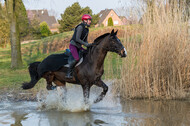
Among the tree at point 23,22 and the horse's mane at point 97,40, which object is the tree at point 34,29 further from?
the horse's mane at point 97,40

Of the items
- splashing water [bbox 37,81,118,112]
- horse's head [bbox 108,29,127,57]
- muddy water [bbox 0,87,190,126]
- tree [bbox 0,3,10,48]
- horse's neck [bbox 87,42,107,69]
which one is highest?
tree [bbox 0,3,10,48]

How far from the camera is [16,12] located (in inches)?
659

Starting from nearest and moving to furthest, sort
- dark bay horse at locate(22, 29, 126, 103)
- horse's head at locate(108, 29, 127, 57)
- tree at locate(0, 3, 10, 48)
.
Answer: horse's head at locate(108, 29, 127, 57) → dark bay horse at locate(22, 29, 126, 103) → tree at locate(0, 3, 10, 48)

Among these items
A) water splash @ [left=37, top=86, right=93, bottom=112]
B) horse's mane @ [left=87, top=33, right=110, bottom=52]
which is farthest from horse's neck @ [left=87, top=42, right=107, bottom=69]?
water splash @ [left=37, top=86, right=93, bottom=112]

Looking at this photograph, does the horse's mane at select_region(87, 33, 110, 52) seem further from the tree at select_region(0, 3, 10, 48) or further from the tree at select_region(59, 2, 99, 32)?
the tree at select_region(0, 3, 10, 48)

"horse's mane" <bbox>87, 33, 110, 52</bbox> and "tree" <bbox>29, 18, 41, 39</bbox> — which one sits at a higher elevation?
"tree" <bbox>29, 18, 41, 39</bbox>

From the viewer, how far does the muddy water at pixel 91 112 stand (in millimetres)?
6219

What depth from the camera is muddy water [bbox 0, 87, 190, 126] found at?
622cm

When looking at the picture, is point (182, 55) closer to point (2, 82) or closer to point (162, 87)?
point (162, 87)

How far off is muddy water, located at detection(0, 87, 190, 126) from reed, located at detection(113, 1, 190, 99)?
42 cm

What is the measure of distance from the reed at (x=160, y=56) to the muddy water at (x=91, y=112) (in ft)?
1.36

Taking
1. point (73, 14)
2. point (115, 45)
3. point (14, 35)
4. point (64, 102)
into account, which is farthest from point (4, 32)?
point (115, 45)

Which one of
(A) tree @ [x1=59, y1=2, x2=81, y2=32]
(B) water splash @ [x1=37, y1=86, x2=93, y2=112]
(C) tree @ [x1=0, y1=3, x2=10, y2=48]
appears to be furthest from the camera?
(C) tree @ [x1=0, y1=3, x2=10, y2=48]

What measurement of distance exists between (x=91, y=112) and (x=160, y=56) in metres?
2.74
